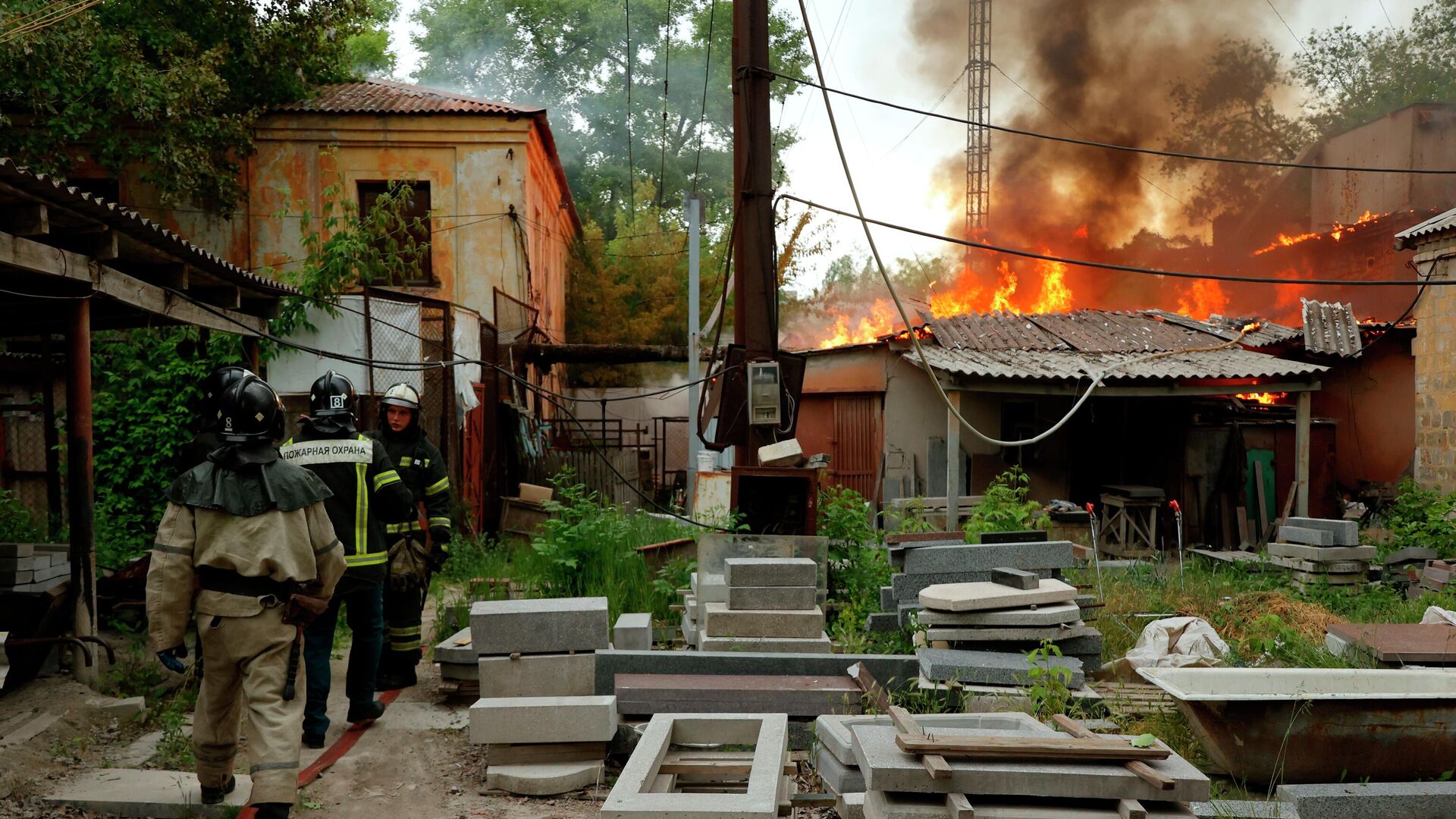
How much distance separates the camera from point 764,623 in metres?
6.93

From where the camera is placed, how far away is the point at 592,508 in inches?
368

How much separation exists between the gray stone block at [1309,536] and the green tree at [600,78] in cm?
2808

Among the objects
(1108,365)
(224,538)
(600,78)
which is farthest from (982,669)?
(600,78)

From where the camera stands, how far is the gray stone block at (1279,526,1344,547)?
33.5 feet

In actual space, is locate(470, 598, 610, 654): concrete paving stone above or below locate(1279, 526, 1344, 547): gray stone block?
above

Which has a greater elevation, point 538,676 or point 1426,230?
point 1426,230

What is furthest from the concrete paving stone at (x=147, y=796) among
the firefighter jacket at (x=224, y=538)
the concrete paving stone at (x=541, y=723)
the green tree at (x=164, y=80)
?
the green tree at (x=164, y=80)

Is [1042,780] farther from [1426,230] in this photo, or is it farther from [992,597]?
[1426,230]

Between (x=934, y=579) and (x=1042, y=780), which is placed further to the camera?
(x=934, y=579)

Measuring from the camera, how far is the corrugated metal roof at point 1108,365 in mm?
Result: 13977

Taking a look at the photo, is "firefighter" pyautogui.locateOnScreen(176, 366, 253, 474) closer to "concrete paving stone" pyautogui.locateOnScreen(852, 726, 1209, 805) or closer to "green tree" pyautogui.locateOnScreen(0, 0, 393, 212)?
"concrete paving stone" pyautogui.locateOnScreen(852, 726, 1209, 805)

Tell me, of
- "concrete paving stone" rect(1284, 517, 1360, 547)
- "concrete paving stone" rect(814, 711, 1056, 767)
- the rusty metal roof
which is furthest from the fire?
"concrete paving stone" rect(814, 711, 1056, 767)

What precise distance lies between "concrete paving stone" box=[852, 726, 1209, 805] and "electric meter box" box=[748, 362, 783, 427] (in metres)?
4.82

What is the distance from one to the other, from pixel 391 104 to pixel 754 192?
11548mm
